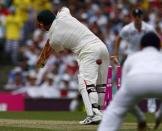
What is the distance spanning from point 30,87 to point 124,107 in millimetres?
12776

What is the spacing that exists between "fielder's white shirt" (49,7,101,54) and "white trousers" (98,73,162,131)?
377 cm

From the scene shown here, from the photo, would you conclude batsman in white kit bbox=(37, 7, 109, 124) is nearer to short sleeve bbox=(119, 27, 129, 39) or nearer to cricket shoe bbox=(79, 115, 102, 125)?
cricket shoe bbox=(79, 115, 102, 125)

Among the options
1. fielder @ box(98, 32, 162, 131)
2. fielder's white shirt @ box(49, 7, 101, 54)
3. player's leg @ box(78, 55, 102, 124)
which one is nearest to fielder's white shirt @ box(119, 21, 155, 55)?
fielder's white shirt @ box(49, 7, 101, 54)

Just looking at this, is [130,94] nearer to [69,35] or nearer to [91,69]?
[91,69]

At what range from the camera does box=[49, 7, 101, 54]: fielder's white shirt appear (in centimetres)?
1166

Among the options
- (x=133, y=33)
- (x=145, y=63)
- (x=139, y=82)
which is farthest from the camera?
(x=133, y=33)

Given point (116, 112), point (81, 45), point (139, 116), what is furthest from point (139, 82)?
point (81, 45)

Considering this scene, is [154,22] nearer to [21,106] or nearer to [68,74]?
[68,74]

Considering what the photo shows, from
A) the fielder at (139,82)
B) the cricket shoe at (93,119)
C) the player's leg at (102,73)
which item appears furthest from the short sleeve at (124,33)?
the fielder at (139,82)

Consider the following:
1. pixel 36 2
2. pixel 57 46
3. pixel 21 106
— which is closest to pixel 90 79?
pixel 57 46

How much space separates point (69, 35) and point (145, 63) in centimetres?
387

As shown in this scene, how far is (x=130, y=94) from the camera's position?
7.85 metres

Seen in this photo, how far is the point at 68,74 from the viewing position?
21.3 meters

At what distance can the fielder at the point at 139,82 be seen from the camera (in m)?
7.79
